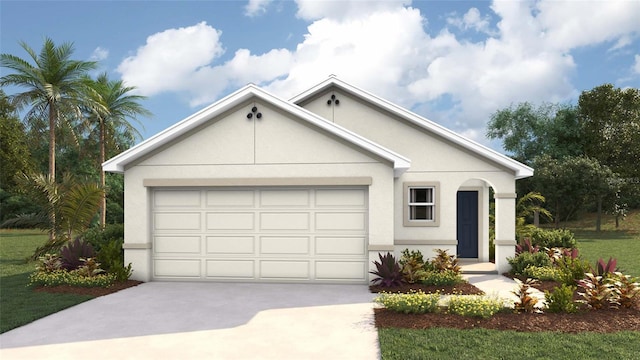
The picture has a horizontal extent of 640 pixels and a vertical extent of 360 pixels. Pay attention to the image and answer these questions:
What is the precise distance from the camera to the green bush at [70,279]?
1127cm

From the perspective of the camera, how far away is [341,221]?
11898 mm

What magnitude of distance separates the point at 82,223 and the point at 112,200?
93.8 feet

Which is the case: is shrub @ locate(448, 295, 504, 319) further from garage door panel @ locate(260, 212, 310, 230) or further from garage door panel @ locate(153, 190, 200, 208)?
garage door panel @ locate(153, 190, 200, 208)

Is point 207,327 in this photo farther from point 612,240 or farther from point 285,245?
point 612,240

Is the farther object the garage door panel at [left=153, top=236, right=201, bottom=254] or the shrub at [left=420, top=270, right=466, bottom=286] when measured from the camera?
the garage door panel at [left=153, top=236, right=201, bottom=254]

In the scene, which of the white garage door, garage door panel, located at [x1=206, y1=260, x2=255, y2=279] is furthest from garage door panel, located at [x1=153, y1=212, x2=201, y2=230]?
garage door panel, located at [x1=206, y1=260, x2=255, y2=279]

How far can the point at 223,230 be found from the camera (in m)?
12.2

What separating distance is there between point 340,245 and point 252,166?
3084 millimetres

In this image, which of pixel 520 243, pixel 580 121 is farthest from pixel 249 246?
pixel 580 121

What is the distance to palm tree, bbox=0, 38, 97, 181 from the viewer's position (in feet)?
77.8

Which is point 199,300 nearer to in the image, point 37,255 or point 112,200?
point 37,255

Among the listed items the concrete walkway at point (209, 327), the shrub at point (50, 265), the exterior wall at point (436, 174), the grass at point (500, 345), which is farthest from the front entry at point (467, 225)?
the shrub at point (50, 265)

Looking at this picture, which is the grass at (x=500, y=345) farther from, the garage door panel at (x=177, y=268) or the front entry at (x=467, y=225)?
the front entry at (x=467, y=225)

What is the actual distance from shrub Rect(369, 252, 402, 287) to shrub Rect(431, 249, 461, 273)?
5.12 ft
